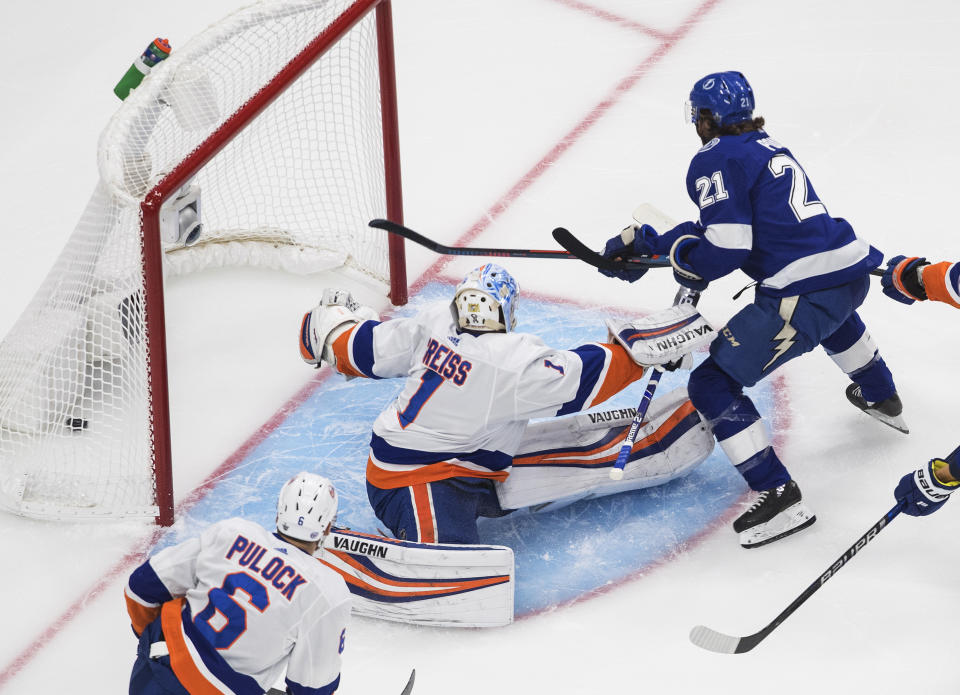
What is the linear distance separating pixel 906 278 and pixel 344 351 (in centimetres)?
Result: 144

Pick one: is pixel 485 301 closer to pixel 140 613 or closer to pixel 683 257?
pixel 683 257

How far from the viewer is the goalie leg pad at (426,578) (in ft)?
11.3

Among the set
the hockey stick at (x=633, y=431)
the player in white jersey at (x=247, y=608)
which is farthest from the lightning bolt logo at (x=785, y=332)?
the player in white jersey at (x=247, y=608)

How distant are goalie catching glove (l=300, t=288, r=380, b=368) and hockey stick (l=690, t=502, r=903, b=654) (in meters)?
1.17

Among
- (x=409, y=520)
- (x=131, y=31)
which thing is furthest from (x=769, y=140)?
(x=131, y=31)

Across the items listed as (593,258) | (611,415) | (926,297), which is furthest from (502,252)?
(926,297)

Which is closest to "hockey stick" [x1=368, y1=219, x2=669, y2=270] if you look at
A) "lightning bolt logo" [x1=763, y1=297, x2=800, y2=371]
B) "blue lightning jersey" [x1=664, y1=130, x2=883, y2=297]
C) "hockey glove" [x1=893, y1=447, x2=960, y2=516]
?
"blue lightning jersey" [x1=664, y1=130, x2=883, y2=297]

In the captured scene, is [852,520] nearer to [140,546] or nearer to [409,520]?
[409,520]

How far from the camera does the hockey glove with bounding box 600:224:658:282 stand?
12.3 ft

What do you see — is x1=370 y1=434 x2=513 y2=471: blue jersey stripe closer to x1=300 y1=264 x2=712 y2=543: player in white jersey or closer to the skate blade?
x1=300 y1=264 x2=712 y2=543: player in white jersey

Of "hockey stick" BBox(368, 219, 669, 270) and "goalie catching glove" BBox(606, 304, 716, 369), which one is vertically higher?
"hockey stick" BBox(368, 219, 669, 270)

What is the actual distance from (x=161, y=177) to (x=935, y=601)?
216 centimetres

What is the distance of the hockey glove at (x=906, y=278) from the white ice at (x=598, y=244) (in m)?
0.52

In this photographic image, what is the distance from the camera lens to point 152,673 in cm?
289
